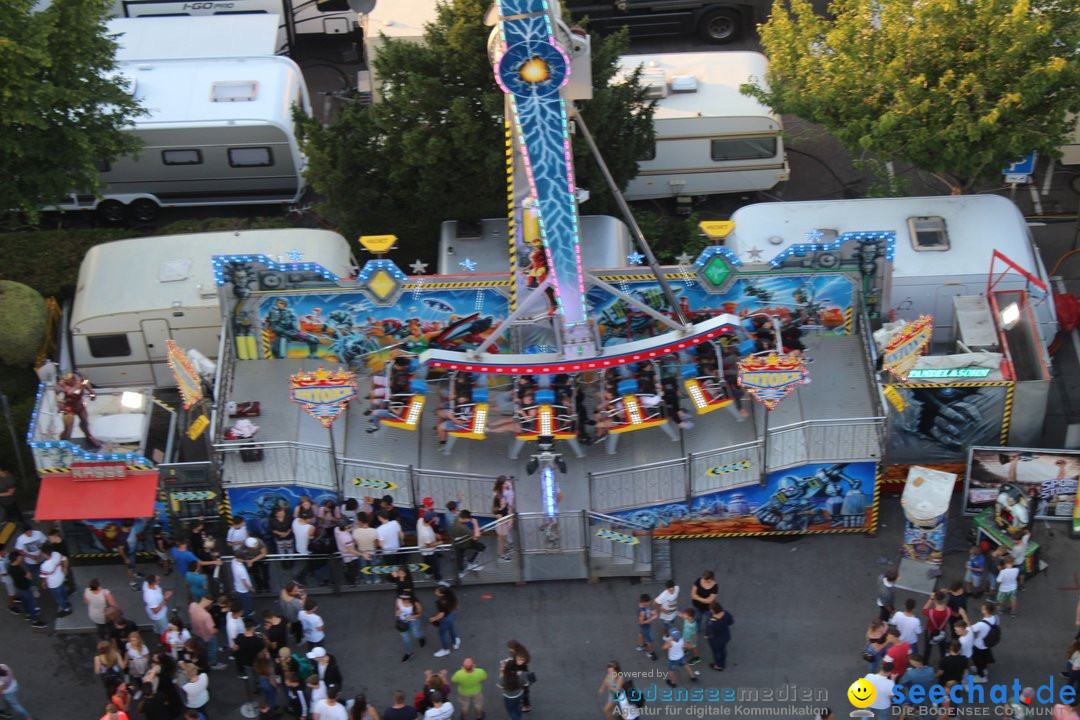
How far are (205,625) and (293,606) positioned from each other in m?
1.27

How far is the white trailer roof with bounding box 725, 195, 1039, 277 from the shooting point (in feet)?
84.2

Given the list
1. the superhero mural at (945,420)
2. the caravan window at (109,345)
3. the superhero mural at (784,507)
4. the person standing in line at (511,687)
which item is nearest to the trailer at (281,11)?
the caravan window at (109,345)

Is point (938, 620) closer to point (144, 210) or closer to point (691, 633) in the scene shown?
point (691, 633)

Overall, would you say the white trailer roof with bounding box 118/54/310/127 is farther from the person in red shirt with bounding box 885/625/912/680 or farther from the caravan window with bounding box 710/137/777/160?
the person in red shirt with bounding box 885/625/912/680

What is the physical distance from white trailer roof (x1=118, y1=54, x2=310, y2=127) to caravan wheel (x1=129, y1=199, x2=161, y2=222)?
6.16 ft

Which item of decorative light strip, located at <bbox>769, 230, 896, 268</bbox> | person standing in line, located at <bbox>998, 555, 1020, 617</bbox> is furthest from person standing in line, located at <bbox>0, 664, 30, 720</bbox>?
person standing in line, located at <bbox>998, 555, 1020, 617</bbox>

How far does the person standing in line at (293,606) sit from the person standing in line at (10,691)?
3.85 metres

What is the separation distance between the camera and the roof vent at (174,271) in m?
25.9

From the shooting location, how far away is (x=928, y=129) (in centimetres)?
2588

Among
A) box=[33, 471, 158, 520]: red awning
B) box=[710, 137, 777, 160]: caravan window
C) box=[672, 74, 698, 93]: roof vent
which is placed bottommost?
box=[33, 471, 158, 520]: red awning

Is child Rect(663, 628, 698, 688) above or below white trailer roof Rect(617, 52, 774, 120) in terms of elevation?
below

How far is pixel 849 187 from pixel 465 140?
9.33 metres

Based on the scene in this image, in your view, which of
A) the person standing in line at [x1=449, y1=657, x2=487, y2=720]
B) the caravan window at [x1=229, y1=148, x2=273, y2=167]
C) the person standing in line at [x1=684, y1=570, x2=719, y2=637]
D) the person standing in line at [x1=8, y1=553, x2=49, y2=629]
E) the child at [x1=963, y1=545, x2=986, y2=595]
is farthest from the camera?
the caravan window at [x1=229, y1=148, x2=273, y2=167]

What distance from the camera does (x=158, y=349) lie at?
85.1 feet
